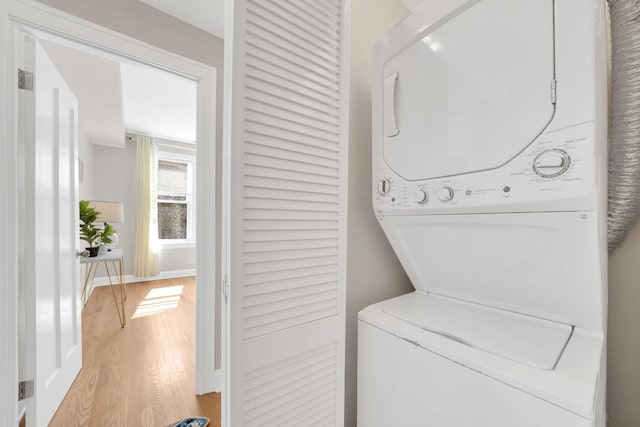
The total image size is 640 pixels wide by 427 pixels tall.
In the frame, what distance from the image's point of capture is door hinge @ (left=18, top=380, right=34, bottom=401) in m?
1.31

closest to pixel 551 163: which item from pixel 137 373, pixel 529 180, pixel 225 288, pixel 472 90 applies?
pixel 529 180

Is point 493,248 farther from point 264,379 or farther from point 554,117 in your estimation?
point 264,379

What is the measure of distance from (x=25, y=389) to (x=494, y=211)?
2.27m

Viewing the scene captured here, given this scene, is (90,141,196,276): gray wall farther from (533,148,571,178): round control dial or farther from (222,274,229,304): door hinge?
(533,148,571,178): round control dial

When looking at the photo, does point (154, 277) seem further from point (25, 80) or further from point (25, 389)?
point (25, 80)

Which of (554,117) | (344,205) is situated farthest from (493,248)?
(344,205)

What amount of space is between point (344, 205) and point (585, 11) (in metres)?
0.81

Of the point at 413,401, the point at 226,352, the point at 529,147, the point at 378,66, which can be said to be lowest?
the point at 413,401

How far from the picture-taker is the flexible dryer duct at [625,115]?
34.2 inches

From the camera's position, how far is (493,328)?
2.71ft

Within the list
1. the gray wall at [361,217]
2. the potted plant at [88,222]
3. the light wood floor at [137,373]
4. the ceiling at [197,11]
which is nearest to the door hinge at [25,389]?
the light wood floor at [137,373]

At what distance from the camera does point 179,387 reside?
1.94 meters

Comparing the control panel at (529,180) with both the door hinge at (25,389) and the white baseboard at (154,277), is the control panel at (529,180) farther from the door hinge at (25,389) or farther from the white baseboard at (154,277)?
the white baseboard at (154,277)

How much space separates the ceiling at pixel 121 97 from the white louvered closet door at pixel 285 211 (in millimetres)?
1340
